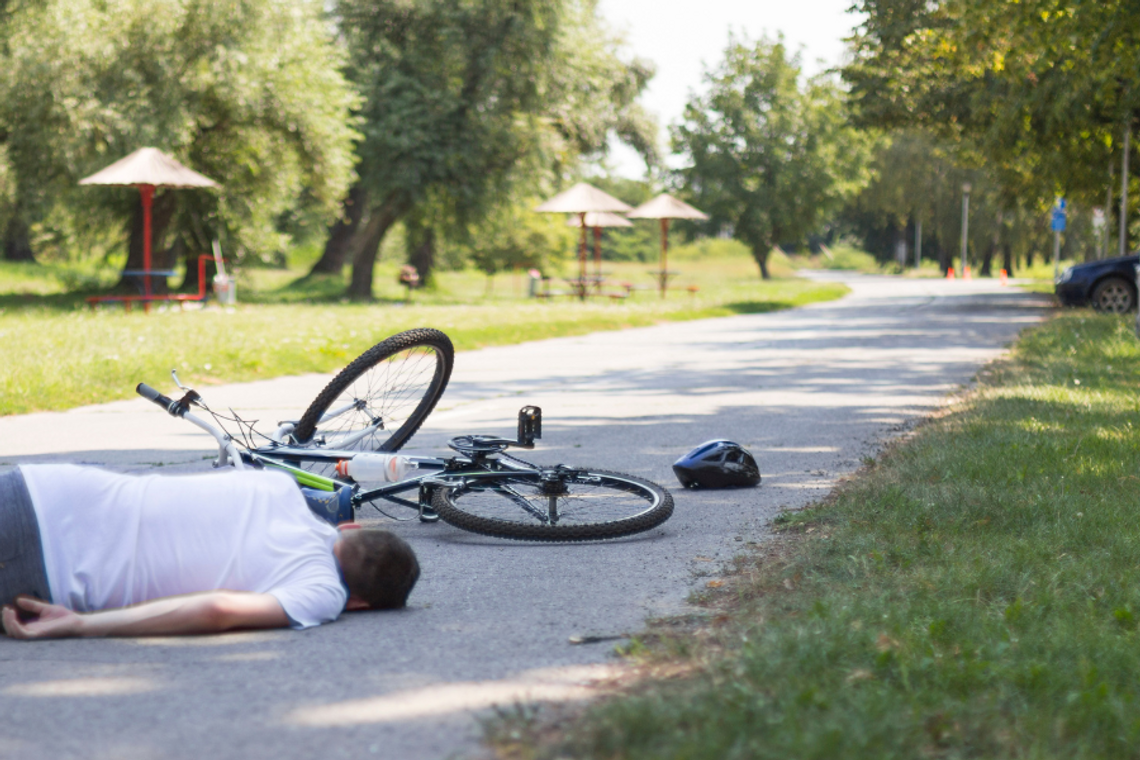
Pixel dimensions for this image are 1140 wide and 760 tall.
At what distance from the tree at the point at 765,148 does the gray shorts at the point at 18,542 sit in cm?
6259

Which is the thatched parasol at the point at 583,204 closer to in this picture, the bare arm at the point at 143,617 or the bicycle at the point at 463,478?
the bicycle at the point at 463,478

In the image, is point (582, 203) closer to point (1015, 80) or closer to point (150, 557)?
point (1015, 80)

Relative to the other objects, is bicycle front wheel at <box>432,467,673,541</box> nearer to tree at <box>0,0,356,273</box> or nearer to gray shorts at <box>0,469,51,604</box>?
gray shorts at <box>0,469,51,604</box>

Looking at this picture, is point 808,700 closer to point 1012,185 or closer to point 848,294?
point 1012,185

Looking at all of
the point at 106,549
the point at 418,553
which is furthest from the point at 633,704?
the point at 418,553

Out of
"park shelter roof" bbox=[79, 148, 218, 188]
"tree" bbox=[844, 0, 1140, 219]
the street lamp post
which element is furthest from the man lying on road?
the street lamp post

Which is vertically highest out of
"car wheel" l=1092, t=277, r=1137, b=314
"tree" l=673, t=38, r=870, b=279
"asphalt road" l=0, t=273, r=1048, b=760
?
"tree" l=673, t=38, r=870, b=279

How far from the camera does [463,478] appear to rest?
5.47 m

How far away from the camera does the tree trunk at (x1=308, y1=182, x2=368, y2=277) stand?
136 feet

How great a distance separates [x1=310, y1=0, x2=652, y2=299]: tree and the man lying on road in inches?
1046

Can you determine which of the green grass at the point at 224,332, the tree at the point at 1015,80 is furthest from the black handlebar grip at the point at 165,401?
the tree at the point at 1015,80

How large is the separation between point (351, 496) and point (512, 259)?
1874 inches

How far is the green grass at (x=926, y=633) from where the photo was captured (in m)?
2.89

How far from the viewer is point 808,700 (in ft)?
10.1
